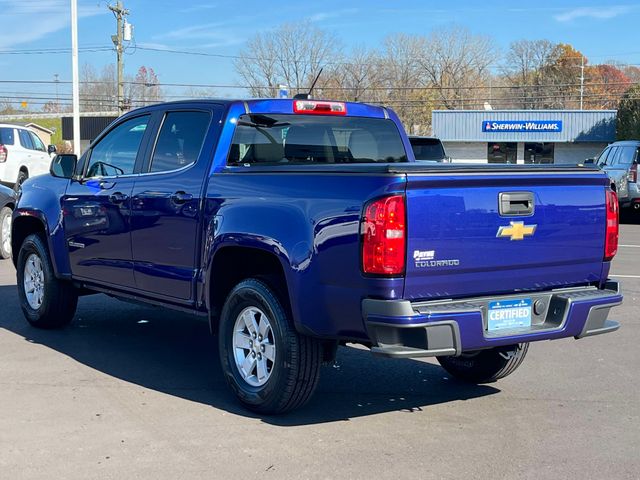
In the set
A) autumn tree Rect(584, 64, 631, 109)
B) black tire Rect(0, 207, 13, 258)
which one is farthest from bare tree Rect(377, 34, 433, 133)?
black tire Rect(0, 207, 13, 258)

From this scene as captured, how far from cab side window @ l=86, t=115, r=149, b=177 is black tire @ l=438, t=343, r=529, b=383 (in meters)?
2.91

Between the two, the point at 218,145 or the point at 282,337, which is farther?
the point at 218,145

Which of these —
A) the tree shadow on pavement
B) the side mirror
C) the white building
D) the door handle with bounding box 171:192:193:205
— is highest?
the white building

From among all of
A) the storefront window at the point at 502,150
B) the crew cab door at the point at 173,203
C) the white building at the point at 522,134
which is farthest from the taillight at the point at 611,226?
the storefront window at the point at 502,150

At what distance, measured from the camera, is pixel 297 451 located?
14.8 feet

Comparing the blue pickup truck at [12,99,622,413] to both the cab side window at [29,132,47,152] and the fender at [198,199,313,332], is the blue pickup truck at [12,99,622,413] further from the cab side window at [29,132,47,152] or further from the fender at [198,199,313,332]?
the cab side window at [29,132,47,152]

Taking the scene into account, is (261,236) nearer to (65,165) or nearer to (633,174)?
(65,165)

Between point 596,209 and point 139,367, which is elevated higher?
point 596,209

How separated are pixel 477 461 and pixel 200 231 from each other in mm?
2321

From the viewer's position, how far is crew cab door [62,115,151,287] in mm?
6332

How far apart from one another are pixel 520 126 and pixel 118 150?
4778 centimetres

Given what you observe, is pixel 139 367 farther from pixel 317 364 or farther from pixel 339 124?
pixel 339 124

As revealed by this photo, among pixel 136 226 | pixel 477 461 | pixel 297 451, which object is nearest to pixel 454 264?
pixel 477 461

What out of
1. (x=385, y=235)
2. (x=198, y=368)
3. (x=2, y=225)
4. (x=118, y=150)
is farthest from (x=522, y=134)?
(x=385, y=235)
